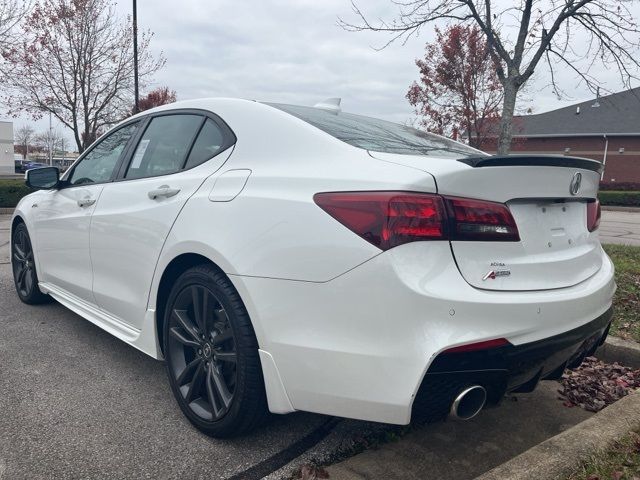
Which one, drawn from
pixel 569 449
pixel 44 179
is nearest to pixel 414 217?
pixel 569 449

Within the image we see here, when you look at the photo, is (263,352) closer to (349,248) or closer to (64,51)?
(349,248)

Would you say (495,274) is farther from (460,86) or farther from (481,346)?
(460,86)

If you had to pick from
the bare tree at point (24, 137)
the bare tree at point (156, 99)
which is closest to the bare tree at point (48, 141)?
the bare tree at point (24, 137)

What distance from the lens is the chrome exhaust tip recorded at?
1.93 metres

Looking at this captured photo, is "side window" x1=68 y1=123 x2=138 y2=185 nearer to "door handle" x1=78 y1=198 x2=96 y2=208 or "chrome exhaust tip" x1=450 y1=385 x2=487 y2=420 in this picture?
"door handle" x1=78 y1=198 x2=96 y2=208

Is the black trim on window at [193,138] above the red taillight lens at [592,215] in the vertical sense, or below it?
above

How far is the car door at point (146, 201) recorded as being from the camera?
279 centimetres

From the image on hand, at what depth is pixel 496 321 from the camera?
194 centimetres

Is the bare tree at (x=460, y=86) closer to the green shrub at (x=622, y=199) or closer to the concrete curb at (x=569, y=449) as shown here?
the green shrub at (x=622, y=199)

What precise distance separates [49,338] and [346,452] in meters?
2.54

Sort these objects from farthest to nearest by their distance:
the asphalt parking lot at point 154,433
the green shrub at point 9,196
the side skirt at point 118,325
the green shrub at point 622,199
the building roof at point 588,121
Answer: the building roof at point 588,121 → the green shrub at point 622,199 → the green shrub at point 9,196 → the side skirt at point 118,325 → the asphalt parking lot at point 154,433

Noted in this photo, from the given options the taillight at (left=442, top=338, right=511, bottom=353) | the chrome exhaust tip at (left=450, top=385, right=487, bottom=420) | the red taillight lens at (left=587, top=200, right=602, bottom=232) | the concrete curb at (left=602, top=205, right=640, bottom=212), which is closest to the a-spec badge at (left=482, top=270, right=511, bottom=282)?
the taillight at (left=442, top=338, right=511, bottom=353)

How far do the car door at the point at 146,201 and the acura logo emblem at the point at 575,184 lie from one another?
159 cm

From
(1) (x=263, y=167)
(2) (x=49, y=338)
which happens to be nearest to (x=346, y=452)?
(1) (x=263, y=167)
